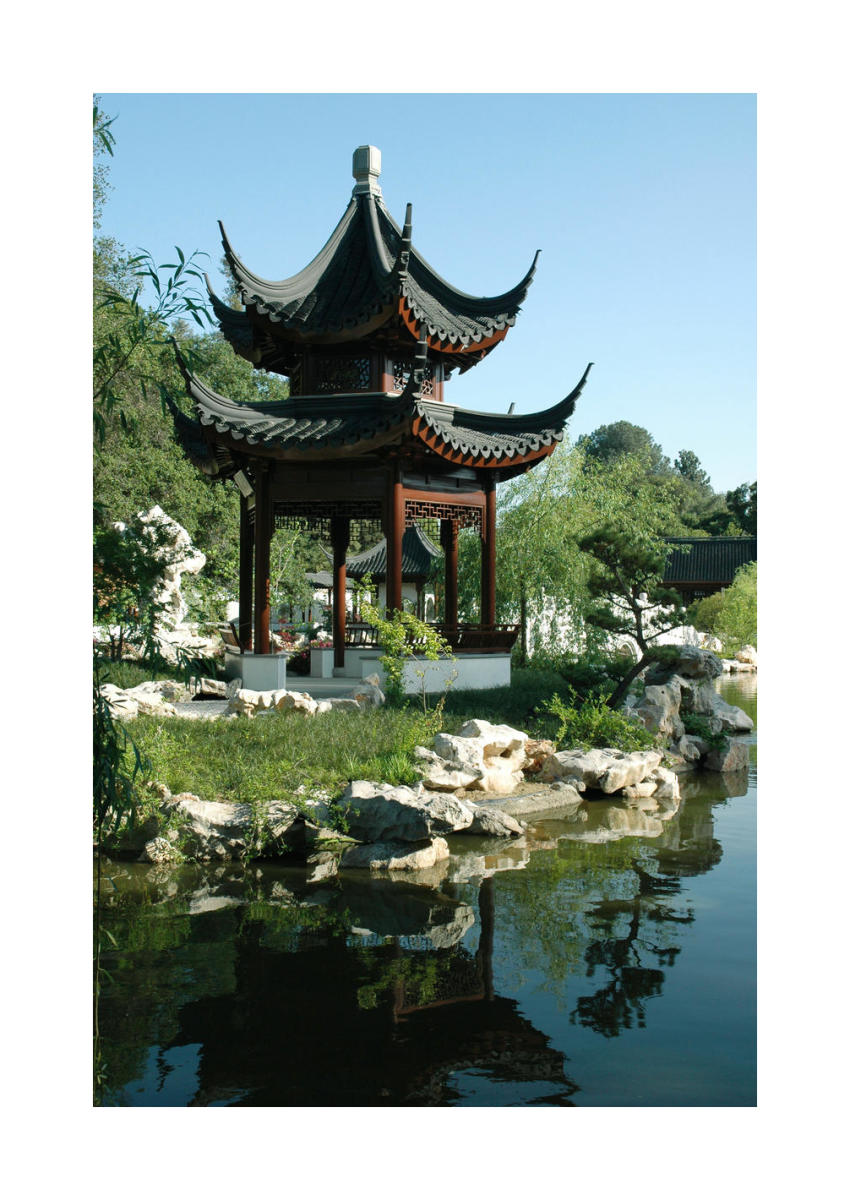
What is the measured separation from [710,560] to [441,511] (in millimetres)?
22734

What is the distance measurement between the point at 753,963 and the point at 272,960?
220cm

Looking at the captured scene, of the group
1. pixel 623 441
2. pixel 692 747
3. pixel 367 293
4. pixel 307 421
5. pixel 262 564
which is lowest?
pixel 692 747

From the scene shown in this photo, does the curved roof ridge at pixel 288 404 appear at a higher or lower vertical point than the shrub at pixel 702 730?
higher

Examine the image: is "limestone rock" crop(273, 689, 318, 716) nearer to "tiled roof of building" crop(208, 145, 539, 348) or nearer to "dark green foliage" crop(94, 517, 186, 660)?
"tiled roof of building" crop(208, 145, 539, 348)

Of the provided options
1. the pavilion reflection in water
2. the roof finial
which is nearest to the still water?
the pavilion reflection in water

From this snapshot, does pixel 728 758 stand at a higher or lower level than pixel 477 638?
lower

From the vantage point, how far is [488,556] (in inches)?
442

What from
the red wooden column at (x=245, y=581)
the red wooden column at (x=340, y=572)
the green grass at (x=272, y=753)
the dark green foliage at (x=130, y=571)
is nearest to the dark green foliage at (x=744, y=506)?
the red wooden column at (x=340, y=572)

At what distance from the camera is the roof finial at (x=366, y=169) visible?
12.1 m

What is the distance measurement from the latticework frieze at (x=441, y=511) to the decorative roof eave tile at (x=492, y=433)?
2.17 feet

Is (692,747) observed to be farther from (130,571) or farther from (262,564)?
(130,571)

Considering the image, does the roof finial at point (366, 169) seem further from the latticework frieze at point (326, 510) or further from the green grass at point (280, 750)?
Answer: the green grass at point (280, 750)

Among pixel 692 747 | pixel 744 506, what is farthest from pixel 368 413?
pixel 744 506

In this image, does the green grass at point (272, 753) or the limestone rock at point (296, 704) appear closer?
the green grass at point (272, 753)
